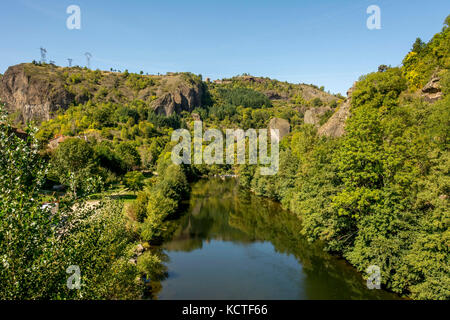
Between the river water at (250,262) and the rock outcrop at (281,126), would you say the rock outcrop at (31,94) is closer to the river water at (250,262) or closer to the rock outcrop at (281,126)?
the rock outcrop at (281,126)

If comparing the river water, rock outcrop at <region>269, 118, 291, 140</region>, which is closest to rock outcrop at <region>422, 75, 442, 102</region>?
the river water

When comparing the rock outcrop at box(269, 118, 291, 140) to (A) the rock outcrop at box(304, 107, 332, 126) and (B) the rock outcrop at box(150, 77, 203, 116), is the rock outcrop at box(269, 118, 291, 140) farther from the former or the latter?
(B) the rock outcrop at box(150, 77, 203, 116)

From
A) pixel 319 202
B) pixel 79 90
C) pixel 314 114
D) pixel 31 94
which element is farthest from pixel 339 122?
pixel 31 94

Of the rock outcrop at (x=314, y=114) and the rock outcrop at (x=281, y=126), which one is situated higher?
the rock outcrop at (x=314, y=114)

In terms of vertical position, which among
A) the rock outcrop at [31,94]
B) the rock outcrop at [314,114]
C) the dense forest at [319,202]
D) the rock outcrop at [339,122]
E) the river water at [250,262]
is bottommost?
the river water at [250,262]

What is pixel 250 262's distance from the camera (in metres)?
26.3

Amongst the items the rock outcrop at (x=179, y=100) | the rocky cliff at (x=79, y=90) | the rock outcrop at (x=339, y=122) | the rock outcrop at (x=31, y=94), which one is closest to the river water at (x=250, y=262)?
the rock outcrop at (x=339, y=122)

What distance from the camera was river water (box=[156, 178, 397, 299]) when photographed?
66.5 feet

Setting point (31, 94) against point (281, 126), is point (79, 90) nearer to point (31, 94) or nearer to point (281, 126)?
point (31, 94)

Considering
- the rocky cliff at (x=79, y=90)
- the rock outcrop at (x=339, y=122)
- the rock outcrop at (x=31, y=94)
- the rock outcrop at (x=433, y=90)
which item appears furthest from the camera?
the rocky cliff at (x=79, y=90)

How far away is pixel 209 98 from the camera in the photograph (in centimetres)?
18912

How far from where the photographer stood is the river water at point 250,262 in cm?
2027

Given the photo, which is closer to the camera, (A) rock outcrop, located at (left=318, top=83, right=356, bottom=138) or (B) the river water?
(B) the river water
